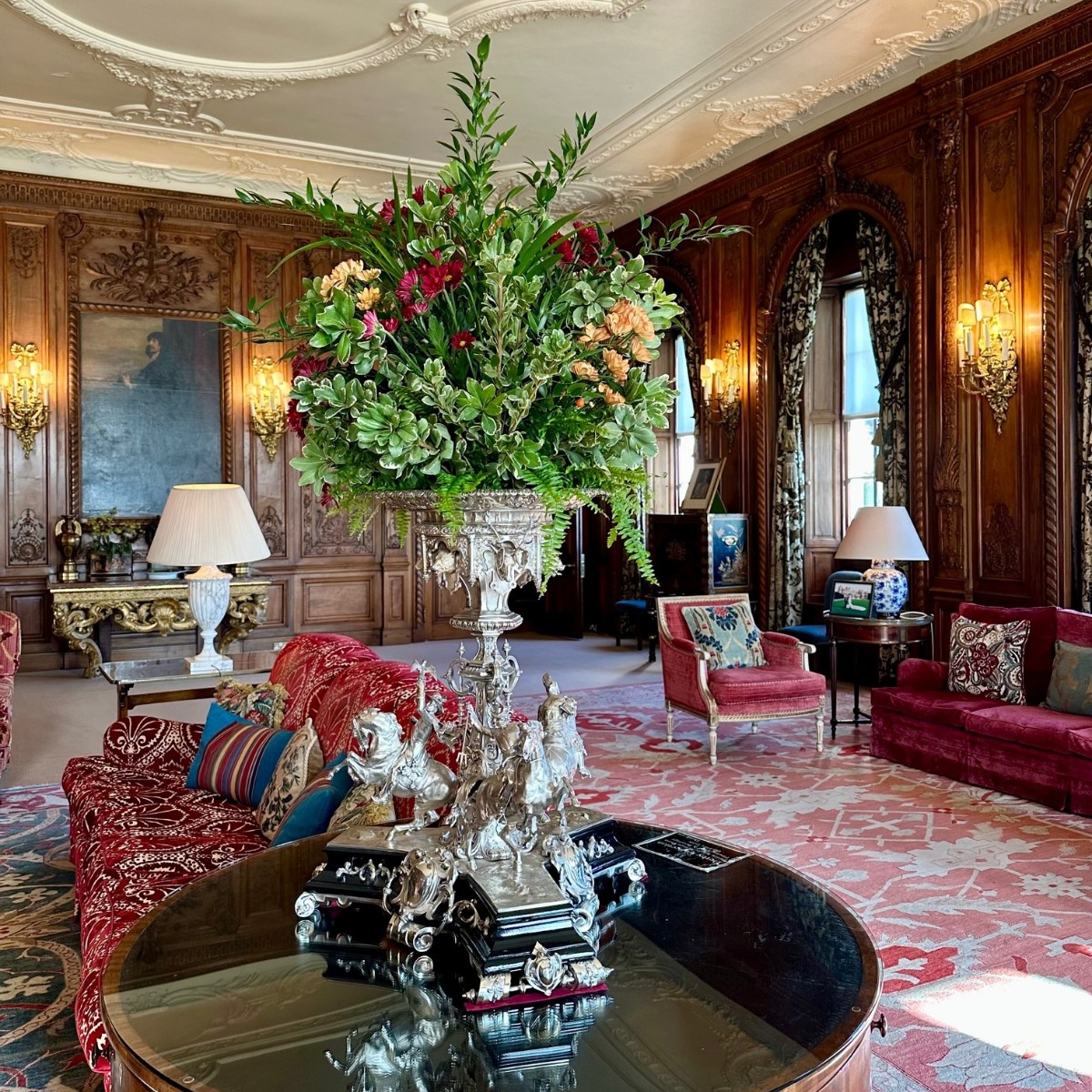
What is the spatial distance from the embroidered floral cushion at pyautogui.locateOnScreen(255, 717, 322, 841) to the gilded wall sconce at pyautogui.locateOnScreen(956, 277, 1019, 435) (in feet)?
15.7

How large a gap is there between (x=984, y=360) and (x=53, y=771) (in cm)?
578

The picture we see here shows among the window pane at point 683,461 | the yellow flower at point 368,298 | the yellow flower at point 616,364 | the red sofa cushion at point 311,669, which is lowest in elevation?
the red sofa cushion at point 311,669

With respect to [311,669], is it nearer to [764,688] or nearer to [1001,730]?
[764,688]

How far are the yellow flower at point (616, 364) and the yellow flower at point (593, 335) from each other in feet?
0.07

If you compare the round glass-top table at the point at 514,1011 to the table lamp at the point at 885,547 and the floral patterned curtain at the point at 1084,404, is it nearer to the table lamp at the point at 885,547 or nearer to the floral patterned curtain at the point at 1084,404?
the table lamp at the point at 885,547

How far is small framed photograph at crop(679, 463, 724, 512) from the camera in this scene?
8641 millimetres

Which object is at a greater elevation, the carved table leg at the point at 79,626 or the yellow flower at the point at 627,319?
the yellow flower at the point at 627,319

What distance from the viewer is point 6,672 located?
508 cm

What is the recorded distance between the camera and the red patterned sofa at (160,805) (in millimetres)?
2359

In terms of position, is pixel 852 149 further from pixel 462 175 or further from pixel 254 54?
pixel 462 175

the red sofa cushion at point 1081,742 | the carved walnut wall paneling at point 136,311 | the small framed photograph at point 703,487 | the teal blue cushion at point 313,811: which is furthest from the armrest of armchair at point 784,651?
the carved walnut wall paneling at point 136,311

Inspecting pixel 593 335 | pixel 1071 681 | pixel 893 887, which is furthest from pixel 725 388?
pixel 593 335

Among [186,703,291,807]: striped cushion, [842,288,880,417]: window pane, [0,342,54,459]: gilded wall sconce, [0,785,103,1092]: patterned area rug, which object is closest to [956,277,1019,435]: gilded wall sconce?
[842,288,880,417]: window pane

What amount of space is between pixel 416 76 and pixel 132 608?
15.2 feet
